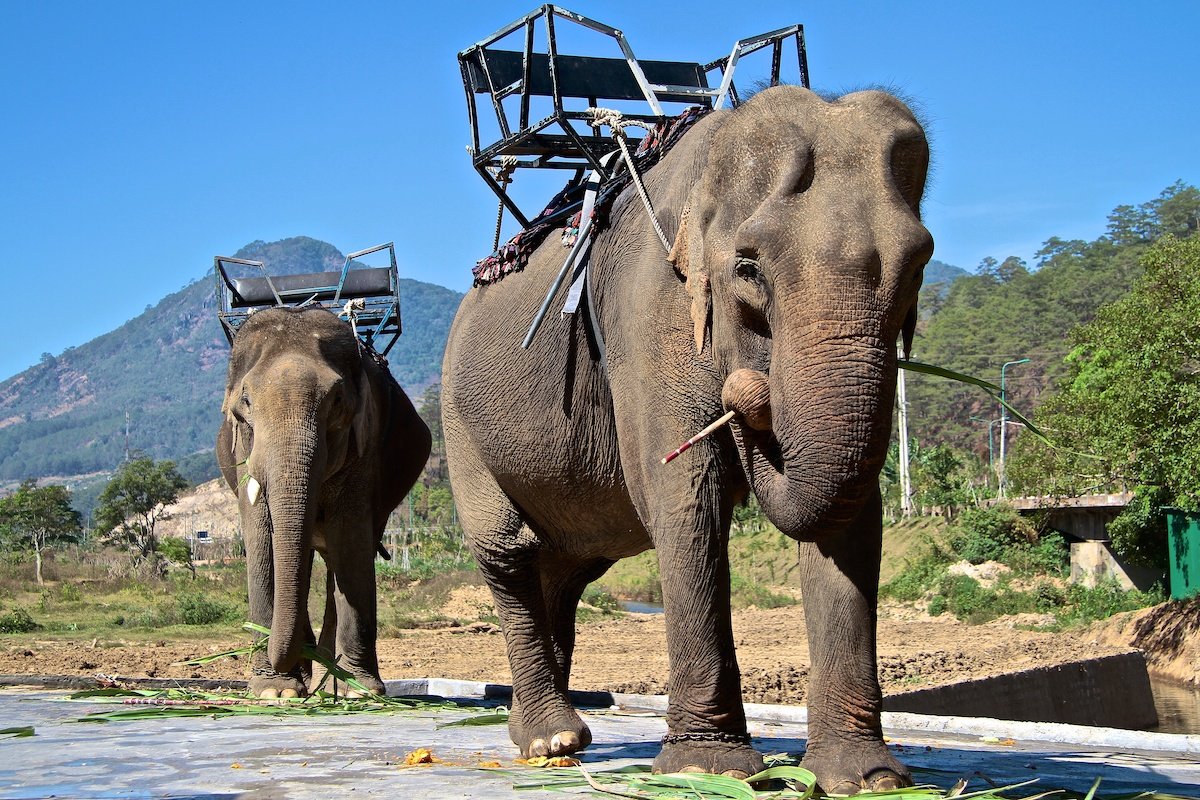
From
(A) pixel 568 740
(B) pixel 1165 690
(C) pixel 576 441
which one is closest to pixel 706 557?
(C) pixel 576 441

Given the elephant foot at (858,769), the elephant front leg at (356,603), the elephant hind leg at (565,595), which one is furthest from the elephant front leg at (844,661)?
the elephant front leg at (356,603)

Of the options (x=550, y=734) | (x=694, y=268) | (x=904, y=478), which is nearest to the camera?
(x=694, y=268)

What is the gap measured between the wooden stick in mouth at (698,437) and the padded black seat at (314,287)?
9.93 m

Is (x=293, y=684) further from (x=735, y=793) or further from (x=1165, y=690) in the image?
(x=1165, y=690)

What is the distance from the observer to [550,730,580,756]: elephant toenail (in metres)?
6.84

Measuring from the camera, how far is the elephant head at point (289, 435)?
33.6 ft

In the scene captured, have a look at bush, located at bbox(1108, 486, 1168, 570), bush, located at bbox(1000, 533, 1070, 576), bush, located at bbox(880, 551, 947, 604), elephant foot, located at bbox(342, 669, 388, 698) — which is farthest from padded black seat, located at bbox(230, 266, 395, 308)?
bush, located at bbox(880, 551, 947, 604)

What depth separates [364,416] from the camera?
41.7ft

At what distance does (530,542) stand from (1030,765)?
9.44 ft

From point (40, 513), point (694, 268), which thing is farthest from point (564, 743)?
point (40, 513)

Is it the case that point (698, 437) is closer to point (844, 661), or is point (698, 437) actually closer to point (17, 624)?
point (844, 661)

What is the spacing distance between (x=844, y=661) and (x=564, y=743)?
215 cm

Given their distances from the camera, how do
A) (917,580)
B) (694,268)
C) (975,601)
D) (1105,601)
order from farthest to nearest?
(917,580) < (975,601) < (1105,601) < (694,268)

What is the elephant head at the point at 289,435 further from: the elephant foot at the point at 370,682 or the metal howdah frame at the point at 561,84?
the metal howdah frame at the point at 561,84
